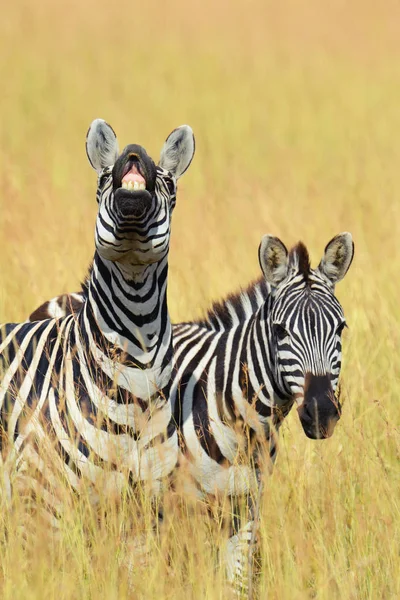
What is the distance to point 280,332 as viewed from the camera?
5062 mm

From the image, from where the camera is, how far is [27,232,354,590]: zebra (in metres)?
4.89

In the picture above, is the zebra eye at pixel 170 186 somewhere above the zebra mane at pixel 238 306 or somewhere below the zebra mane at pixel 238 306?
above

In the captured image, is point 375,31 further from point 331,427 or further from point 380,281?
point 331,427

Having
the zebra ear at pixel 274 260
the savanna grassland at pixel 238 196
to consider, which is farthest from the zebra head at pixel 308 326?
the savanna grassland at pixel 238 196

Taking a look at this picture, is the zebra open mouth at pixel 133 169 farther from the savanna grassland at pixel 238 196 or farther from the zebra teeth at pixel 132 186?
the savanna grassland at pixel 238 196

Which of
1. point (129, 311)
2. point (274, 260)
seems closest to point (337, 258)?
point (274, 260)

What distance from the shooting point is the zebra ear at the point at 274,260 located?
5.25 metres

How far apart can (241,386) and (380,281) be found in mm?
3599

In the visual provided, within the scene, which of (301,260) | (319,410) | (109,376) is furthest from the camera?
(301,260)

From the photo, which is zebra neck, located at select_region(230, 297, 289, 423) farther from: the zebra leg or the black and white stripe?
the zebra leg

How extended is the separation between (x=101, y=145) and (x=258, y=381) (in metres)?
1.49

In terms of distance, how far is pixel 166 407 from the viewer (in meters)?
4.92

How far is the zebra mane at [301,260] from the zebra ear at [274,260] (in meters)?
0.04

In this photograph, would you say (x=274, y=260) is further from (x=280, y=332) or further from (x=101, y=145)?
(x=101, y=145)
